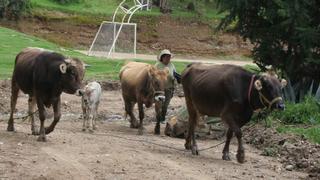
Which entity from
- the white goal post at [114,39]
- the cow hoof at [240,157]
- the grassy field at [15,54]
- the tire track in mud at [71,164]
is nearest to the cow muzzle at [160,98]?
the cow hoof at [240,157]

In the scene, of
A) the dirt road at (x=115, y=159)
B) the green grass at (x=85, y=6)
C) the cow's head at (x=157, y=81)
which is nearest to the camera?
the dirt road at (x=115, y=159)

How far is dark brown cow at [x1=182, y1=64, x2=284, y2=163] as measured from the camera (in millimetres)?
12789

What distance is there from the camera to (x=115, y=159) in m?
12.0

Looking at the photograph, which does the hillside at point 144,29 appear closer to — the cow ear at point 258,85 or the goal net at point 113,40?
the goal net at point 113,40

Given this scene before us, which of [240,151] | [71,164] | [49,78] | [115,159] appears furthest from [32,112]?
[240,151]

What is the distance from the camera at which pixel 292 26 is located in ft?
59.4

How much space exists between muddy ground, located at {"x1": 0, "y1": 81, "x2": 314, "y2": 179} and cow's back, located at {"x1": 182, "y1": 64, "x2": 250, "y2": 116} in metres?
0.98

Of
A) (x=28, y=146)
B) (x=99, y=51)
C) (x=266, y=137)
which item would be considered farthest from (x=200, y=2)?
(x=28, y=146)

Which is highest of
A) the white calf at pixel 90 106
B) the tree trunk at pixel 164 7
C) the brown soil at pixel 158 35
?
the white calf at pixel 90 106

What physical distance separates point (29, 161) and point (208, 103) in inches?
153

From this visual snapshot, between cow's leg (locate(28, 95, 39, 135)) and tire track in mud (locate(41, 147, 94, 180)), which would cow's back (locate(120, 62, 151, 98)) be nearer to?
cow's leg (locate(28, 95, 39, 135))

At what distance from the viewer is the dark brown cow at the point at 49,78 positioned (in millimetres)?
13672

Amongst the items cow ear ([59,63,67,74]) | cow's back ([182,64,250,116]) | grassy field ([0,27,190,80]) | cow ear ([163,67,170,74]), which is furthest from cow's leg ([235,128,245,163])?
grassy field ([0,27,190,80])

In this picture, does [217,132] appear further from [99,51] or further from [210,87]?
[99,51]
